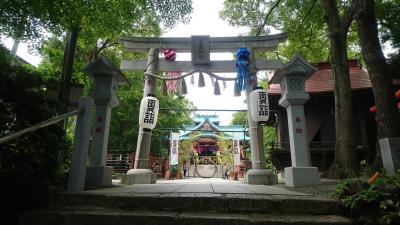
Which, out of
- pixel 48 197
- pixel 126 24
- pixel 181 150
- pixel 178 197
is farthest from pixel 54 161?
pixel 181 150

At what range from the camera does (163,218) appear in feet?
10.5

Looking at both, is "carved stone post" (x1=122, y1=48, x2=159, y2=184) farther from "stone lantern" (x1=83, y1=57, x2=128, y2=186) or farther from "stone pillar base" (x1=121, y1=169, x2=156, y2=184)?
"stone lantern" (x1=83, y1=57, x2=128, y2=186)

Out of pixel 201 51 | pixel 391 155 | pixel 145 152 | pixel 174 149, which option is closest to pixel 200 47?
pixel 201 51

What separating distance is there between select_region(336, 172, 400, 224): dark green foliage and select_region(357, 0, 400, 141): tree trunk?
325 cm

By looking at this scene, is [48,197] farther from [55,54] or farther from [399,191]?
[55,54]

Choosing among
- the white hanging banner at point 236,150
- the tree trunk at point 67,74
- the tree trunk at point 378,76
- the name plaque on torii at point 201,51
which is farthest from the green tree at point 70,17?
the white hanging banner at point 236,150

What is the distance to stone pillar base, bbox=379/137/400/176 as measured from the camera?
4.41 meters

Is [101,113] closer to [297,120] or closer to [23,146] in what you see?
[23,146]

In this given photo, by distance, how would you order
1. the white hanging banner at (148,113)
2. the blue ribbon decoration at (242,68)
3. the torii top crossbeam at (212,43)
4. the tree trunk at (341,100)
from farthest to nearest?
the torii top crossbeam at (212,43) → the blue ribbon decoration at (242,68) → the white hanging banner at (148,113) → the tree trunk at (341,100)

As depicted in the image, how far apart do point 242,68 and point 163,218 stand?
22.3ft

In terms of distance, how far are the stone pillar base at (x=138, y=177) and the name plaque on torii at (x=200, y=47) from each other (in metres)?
3.73

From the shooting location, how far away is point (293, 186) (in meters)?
6.05

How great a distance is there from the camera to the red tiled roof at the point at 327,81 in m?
13.0

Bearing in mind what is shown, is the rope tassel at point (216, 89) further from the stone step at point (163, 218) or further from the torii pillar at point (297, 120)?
the stone step at point (163, 218)
